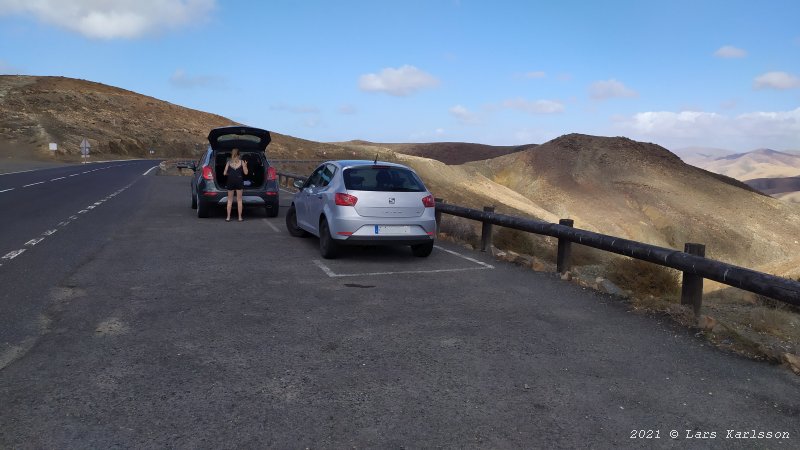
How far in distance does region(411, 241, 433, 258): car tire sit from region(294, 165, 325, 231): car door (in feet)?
5.92

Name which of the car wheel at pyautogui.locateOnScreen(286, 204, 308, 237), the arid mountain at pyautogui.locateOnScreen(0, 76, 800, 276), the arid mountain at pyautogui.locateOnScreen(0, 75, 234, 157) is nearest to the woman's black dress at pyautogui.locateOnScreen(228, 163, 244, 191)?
the car wheel at pyautogui.locateOnScreen(286, 204, 308, 237)

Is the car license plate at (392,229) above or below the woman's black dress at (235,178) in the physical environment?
→ below

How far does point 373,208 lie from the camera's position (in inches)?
340

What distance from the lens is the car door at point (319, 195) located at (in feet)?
31.1

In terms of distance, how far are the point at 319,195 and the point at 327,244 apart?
1.01m

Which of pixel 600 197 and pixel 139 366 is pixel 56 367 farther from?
pixel 600 197

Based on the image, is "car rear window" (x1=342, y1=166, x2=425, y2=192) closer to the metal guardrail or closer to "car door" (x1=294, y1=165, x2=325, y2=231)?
"car door" (x1=294, y1=165, x2=325, y2=231)

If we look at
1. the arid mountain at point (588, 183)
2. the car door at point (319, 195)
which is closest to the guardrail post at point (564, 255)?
the car door at point (319, 195)

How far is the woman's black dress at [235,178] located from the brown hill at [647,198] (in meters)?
45.8

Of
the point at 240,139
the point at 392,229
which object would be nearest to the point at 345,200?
the point at 392,229

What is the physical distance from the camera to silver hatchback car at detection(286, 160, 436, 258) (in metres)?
8.62

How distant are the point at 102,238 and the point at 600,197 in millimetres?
64311

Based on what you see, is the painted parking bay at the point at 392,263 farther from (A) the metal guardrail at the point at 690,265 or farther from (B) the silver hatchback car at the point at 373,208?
(A) the metal guardrail at the point at 690,265

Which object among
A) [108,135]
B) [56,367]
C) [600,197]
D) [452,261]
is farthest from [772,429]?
[108,135]
